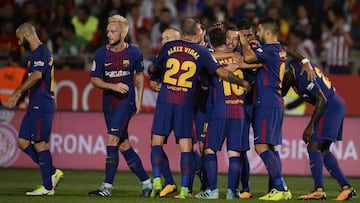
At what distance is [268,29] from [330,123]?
1.55 meters

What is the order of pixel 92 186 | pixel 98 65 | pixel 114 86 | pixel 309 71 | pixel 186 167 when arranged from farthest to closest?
pixel 92 186 < pixel 98 65 < pixel 114 86 < pixel 309 71 < pixel 186 167

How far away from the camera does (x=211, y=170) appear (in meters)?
13.8

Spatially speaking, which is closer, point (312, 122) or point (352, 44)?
point (312, 122)

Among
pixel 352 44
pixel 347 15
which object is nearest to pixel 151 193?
pixel 352 44

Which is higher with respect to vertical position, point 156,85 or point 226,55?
point 226,55

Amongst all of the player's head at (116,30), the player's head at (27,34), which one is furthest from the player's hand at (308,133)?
the player's head at (27,34)

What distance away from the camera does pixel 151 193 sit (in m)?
14.1

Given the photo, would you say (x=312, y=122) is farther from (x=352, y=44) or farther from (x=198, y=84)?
(x=352, y=44)

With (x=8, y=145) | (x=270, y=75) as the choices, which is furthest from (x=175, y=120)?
(x=8, y=145)

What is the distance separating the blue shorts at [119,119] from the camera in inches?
568

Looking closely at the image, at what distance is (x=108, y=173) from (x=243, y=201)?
81.7 inches

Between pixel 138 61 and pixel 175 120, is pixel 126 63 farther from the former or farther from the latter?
pixel 175 120

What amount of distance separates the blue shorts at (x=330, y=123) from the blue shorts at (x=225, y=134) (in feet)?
3.35

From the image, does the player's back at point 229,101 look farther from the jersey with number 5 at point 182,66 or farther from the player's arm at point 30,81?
the player's arm at point 30,81
